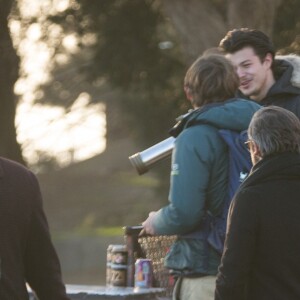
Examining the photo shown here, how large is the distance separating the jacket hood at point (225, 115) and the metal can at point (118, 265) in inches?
44.9

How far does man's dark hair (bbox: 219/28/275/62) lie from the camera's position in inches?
248

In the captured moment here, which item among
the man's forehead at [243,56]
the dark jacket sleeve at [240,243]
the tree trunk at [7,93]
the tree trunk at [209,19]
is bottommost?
the tree trunk at [7,93]

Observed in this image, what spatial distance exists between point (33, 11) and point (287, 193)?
45.3ft

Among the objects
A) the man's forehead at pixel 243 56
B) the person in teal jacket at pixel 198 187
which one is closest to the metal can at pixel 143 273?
the person in teal jacket at pixel 198 187

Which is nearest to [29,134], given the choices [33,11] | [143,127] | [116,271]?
[143,127]

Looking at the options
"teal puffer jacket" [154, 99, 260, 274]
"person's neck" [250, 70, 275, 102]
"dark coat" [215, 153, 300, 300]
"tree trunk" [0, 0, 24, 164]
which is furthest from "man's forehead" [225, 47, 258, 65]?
"tree trunk" [0, 0, 24, 164]

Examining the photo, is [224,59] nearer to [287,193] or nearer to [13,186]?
[287,193]

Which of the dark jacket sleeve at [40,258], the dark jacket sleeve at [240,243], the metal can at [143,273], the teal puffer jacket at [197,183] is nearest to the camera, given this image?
the dark jacket sleeve at [40,258]

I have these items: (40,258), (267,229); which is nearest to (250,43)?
(267,229)

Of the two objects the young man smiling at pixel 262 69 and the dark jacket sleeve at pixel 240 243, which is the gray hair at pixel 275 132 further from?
the young man smiling at pixel 262 69

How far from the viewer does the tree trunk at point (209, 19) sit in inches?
583

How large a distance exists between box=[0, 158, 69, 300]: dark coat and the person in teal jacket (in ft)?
2.97

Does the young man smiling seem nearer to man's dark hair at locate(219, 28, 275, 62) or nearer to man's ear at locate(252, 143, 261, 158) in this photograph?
man's dark hair at locate(219, 28, 275, 62)

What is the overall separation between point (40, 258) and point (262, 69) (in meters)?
2.16
